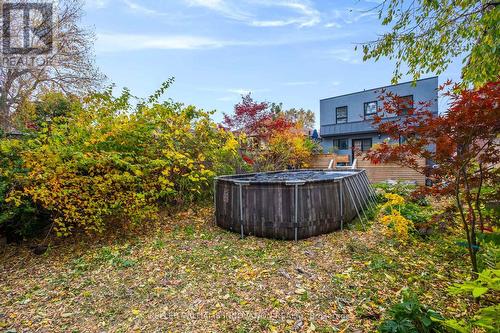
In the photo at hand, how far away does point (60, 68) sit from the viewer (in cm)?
1302

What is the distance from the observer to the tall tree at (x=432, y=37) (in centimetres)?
479

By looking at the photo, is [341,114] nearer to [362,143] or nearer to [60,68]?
[362,143]

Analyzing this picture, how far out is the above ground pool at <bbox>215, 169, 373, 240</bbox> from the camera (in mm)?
4133

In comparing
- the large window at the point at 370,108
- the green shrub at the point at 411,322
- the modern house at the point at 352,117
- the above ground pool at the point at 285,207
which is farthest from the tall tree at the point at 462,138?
the large window at the point at 370,108

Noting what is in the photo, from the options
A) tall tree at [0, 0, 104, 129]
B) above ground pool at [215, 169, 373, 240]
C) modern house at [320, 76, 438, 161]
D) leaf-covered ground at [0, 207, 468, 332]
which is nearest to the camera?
leaf-covered ground at [0, 207, 468, 332]

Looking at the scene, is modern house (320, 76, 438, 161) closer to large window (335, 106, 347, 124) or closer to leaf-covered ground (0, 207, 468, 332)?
large window (335, 106, 347, 124)

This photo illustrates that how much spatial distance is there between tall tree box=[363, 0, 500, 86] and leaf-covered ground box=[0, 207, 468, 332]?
3.63 meters

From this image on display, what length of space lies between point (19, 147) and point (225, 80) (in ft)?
27.7

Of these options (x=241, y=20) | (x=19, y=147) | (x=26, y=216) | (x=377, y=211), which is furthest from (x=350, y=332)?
(x=241, y=20)

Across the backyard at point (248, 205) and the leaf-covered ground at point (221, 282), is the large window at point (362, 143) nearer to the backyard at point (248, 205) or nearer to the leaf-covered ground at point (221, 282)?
the backyard at point (248, 205)

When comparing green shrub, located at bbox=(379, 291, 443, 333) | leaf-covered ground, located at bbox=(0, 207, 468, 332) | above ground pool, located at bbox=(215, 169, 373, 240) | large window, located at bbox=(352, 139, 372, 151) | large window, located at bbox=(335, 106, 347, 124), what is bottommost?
leaf-covered ground, located at bbox=(0, 207, 468, 332)

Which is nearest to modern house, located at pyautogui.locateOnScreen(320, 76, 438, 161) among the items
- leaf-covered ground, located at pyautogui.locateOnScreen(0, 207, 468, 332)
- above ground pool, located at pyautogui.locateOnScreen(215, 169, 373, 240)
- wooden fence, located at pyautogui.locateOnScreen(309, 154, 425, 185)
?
wooden fence, located at pyautogui.locateOnScreen(309, 154, 425, 185)

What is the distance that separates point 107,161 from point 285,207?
2.96 metres

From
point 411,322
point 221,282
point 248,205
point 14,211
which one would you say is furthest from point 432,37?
point 14,211
